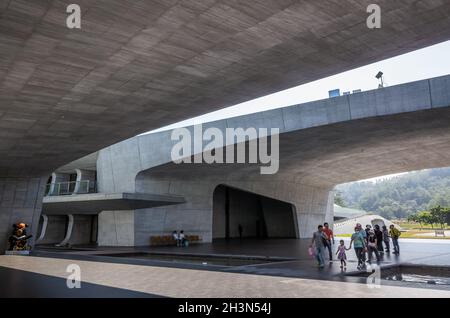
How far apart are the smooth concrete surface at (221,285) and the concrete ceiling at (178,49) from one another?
5.52m

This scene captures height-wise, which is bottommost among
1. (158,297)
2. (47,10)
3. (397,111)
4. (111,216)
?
(158,297)

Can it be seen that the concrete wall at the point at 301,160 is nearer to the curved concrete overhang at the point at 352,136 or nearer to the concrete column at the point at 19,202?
the curved concrete overhang at the point at 352,136

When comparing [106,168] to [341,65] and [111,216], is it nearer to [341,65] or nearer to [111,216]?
[111,216]

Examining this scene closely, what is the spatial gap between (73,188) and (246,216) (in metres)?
21.0

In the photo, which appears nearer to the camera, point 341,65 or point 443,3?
point 443,3

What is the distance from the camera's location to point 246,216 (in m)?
45.0

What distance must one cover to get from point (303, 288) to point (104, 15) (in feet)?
23.8

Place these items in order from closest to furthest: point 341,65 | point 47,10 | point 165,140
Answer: point 47,10, point 341,65, point 165,140

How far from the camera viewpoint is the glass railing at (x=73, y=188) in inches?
1179

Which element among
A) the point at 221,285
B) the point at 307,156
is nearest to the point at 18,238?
the point at 221,285

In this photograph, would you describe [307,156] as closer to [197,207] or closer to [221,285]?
[197,207]

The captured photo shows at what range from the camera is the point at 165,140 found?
1003 inches

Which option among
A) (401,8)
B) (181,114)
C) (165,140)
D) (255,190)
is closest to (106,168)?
(165,140)

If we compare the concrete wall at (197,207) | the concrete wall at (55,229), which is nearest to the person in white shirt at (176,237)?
the concrete wall at (197,207)
